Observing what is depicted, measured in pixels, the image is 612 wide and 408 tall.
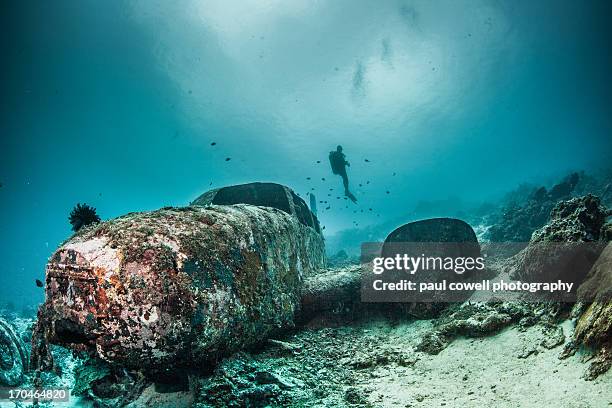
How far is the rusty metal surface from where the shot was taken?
2346 mm

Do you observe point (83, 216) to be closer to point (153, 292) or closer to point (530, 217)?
point (153, 292)

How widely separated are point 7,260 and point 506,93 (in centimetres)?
20988

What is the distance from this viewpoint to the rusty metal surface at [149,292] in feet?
7.70

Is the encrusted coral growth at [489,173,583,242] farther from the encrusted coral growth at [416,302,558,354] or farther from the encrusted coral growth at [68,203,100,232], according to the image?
the encrusted coral growth at [68,203,100,232]

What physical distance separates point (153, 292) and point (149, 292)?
0.03 meters

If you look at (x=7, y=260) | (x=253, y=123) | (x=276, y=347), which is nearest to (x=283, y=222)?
(x=276, y=347)

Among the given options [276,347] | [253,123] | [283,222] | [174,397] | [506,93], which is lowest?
[174,397]

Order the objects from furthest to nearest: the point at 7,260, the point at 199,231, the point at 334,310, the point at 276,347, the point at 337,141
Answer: the point at 7,260 < the point at 337,141 < the point at 334,310 < the point at 276,347 < the point at 199,231

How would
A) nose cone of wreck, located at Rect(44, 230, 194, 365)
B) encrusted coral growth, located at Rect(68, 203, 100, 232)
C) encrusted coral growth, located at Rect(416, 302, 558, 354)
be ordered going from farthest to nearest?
encrusted coral growth, located at Rect(68, 203, 100, 232) < encrusted coral growth, located at Rect(416, 302, 558, 354) < nose cone of wreck, located at Rect(44, 230, 194, 365)

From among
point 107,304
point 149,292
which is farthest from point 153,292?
point 107,304

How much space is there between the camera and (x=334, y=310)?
231 inches

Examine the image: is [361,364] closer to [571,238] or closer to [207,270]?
[207,270]

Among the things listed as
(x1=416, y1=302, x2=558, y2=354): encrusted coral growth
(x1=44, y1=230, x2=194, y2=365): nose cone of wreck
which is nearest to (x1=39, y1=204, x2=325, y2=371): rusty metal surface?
(x1=44, y1=230, x2=194, y2=365): nose cone of wreck

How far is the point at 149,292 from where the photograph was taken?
2.39 m
